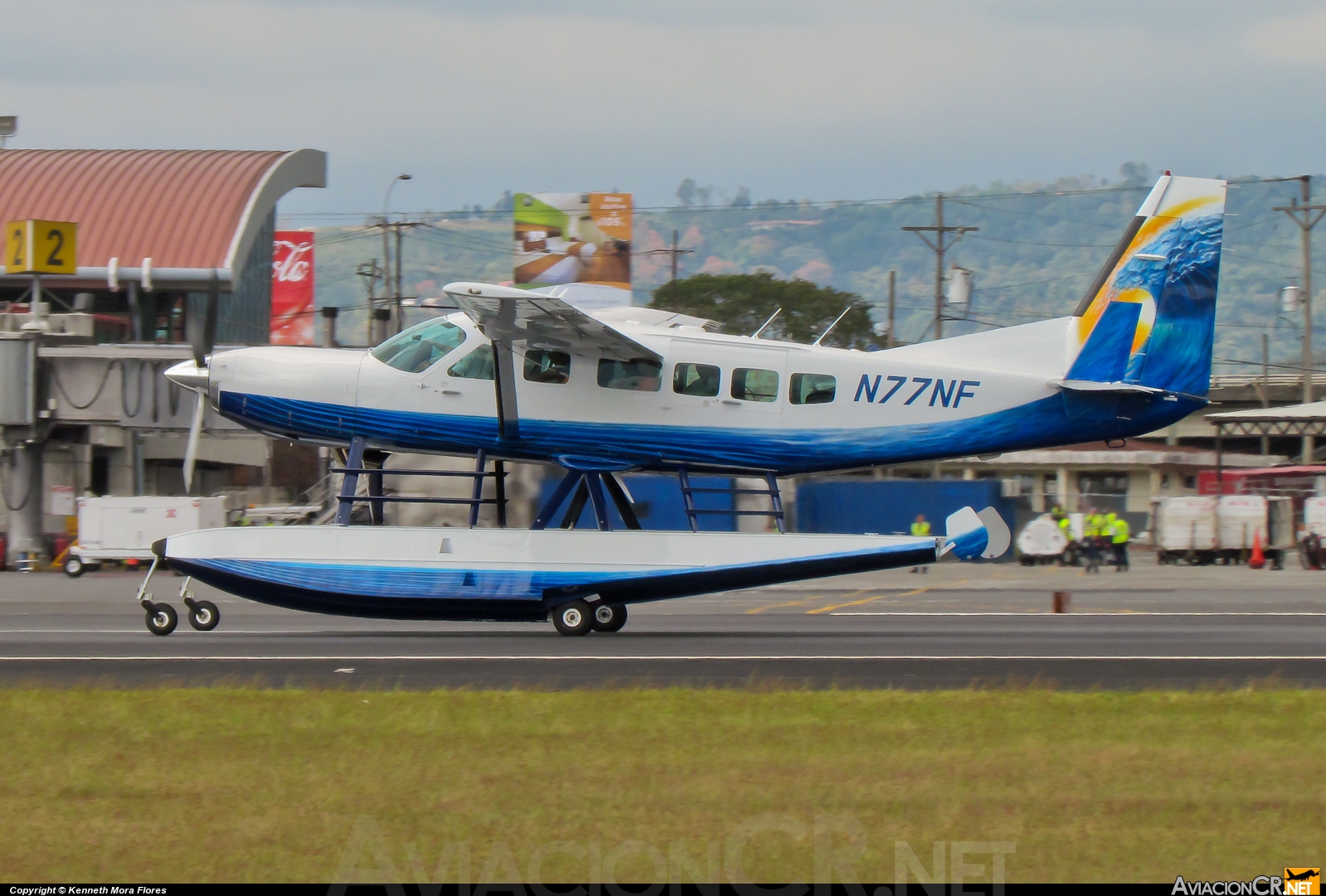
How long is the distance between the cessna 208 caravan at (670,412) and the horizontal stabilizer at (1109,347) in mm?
22

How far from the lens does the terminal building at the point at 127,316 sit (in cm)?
3684

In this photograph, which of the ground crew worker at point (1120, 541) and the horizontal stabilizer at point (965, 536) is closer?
the horizontal stabilizer at point (965, 536)

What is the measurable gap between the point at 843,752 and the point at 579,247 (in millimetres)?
64033

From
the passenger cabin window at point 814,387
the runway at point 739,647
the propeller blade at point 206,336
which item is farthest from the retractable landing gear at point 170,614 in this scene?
the passenger cabin window at point 814,387

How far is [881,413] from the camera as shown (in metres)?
16.2

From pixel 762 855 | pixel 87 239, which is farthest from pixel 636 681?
pixel 87 239

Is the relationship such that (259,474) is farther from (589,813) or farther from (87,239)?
(589,813)

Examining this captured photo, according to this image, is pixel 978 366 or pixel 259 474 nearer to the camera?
pixel 978 366

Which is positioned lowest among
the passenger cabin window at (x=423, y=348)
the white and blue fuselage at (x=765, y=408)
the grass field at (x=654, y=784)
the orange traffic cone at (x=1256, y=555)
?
the orange traffic cone at (x=1256, y=555)

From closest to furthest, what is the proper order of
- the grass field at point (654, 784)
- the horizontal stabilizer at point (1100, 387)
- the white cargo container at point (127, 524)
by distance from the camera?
the grass field at point (654, 784)
the horizontal stabilizer at point (1100, 387)
the white cargo container at point (127, 524)

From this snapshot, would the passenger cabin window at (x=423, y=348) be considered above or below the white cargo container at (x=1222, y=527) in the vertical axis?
above

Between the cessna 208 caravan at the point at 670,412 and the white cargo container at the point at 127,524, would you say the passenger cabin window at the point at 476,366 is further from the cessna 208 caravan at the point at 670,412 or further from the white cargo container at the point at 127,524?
the white cargo container at the point at 127,524

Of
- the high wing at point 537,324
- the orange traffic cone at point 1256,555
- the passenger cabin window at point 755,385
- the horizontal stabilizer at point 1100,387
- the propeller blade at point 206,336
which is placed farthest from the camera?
the orange traffic cone at point 1256,555

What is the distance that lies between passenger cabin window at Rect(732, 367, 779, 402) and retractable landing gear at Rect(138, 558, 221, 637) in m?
6.70
